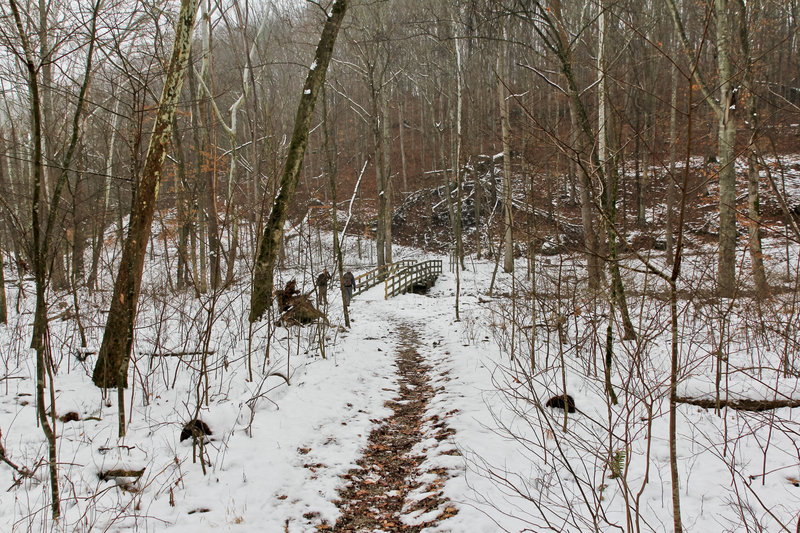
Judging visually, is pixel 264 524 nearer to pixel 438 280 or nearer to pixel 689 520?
pixel 689 520

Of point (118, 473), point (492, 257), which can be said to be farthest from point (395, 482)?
point (492, 257)

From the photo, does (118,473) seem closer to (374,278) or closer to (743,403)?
(743,403)

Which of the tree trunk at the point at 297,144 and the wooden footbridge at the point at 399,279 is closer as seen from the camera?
the tree trunk at the point at 297,144

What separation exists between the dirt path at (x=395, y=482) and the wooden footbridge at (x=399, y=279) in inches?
372

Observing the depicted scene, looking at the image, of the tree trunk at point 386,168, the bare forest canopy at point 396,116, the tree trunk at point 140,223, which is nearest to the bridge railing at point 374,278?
the tree trunk at point 386,168

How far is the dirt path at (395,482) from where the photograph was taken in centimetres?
328

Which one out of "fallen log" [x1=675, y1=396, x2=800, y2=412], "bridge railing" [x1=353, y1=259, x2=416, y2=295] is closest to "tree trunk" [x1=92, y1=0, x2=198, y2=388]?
"fallen log" [x1=675, y1=396, x2=800, y2=412]

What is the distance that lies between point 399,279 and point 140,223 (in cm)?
1126

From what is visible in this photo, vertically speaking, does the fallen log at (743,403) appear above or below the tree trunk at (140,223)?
below

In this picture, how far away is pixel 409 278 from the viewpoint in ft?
57.1

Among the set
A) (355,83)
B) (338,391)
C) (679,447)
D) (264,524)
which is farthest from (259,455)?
(355,83)

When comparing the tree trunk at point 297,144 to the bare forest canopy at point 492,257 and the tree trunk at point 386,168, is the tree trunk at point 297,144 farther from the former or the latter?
the tree trunk at point 386,168

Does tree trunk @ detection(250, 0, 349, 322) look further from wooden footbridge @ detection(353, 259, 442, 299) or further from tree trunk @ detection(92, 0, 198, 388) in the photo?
wooden footbridge @ detection(353, 259, 442, 299)

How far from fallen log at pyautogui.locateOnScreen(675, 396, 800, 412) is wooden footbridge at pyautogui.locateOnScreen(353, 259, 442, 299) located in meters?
10.4
